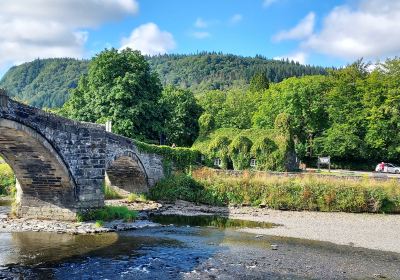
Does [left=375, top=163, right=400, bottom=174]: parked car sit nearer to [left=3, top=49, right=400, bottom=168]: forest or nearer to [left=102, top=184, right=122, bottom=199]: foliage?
[left=3, top=49, right=400, bottom=168]: forest

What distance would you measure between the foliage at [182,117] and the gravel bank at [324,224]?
24.3 metres

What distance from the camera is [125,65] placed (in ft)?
150

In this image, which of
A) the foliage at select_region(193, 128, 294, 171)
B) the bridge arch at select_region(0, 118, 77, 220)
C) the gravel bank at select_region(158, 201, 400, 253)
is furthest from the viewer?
the foliage at select_region(193, 128, 294, 171)

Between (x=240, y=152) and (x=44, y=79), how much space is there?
478 feet

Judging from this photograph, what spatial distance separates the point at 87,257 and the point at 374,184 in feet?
72.6

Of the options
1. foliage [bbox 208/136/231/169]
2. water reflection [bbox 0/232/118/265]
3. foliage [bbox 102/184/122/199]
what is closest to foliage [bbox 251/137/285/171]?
foliage [bbox 208/136/231/169]

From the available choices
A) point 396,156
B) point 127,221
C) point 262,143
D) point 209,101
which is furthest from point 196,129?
point 127,221

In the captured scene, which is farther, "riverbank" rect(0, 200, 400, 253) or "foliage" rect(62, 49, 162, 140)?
"foliage" rect(62, 49, 162, 140)

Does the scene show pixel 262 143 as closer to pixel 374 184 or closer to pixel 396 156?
pixel 374 184

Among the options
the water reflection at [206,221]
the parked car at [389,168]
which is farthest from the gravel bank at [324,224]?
the parked car at [389,168]

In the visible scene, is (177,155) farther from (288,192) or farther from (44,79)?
(44,79)

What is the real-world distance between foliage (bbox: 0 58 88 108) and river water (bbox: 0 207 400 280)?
139152 mm

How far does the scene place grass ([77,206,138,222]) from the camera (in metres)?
24.6

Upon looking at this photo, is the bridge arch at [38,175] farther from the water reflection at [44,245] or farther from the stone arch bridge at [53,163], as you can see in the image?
the water reflection at [44,245]
